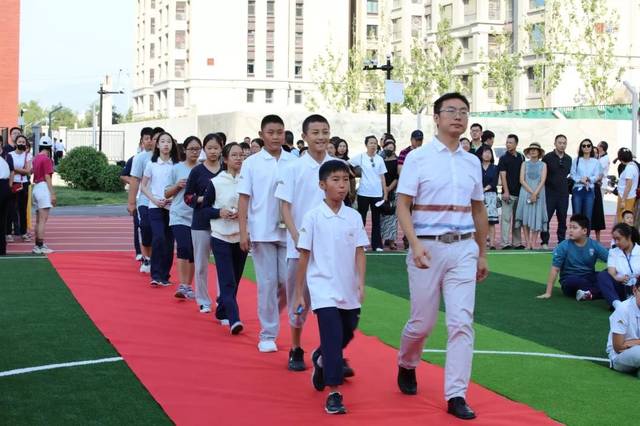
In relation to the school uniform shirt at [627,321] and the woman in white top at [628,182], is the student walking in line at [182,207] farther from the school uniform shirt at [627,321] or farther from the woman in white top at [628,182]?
the woman in white top at [628,182]

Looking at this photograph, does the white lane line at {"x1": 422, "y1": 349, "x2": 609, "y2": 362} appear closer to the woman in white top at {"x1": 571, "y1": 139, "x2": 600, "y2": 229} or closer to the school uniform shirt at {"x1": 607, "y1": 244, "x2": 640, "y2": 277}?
the school uniform shirt at {"x1": 607, "y1": 244, "x2": 640, "y2": 277}

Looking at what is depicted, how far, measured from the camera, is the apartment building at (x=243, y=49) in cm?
9619

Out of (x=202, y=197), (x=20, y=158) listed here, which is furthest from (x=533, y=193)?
(x=202, y=197)

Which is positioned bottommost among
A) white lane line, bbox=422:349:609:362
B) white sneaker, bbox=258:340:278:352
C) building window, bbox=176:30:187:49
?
white lane line, bbox=422:349:609:362

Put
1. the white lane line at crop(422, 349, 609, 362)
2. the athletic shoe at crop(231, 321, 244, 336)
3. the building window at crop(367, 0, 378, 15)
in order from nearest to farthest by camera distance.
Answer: the white lane line at crop(422, 349, 609, 362), the athletic shoe at crop(231, 321, 244, 336), the building window at crop(367, 0, 378, 15)

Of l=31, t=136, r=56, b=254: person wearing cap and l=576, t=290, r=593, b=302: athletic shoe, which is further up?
l=31, t=136, r=56, b=254: person wearing cap

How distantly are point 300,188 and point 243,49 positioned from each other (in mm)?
89877

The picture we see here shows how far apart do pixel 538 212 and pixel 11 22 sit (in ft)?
105

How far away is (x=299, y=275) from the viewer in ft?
25.3

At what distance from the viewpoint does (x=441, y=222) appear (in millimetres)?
7262

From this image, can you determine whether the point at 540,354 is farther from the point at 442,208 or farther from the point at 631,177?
the point at 631,177

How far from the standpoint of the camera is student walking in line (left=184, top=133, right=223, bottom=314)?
36.6ft

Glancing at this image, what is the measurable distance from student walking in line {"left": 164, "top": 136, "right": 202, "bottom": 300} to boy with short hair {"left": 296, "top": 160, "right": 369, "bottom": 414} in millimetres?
4672

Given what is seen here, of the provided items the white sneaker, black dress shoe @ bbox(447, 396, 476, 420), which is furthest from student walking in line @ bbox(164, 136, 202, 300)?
black dress shoe @ bbox(447, 396, 476, 420)
